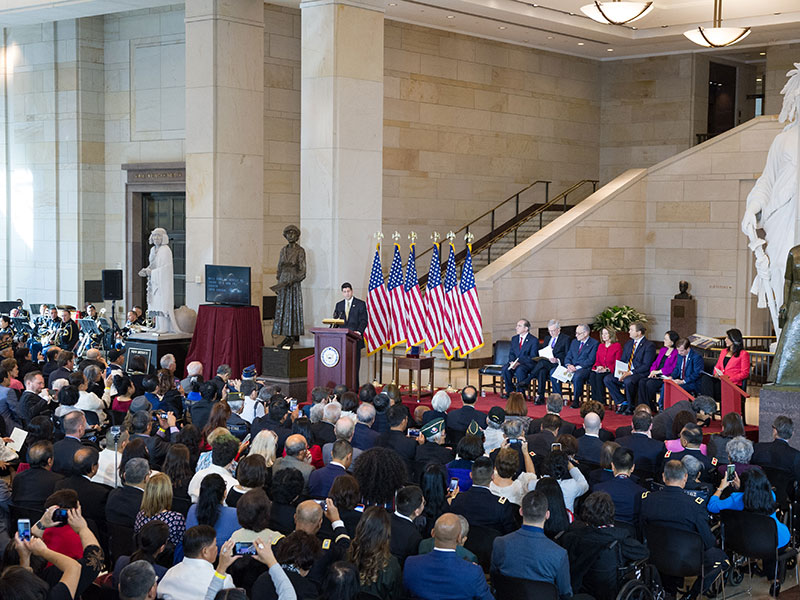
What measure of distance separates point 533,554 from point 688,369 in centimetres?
792

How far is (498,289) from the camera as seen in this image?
1905 centimetres

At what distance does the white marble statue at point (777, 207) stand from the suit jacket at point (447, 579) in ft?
29.2

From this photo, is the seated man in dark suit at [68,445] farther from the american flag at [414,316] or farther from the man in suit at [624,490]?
the american flag at [414,316]

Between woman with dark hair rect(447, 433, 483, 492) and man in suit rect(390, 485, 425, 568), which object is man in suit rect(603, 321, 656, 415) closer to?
woman with dark hair rect(447, 433, 483, 492)

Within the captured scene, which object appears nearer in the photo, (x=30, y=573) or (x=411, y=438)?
(x=30, y=573)

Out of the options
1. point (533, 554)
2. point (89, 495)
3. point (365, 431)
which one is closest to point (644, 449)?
point (365, 431)

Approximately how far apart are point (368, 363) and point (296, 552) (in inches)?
412

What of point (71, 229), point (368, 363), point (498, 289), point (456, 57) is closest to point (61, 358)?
point (368, 363)

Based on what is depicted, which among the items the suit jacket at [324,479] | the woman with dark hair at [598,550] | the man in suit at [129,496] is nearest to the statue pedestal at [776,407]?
the woman with dark hair at [598,550]

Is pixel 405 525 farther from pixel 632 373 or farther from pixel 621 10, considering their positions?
pixel 621 10

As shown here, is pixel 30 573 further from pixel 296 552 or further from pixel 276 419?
pixel 276 419

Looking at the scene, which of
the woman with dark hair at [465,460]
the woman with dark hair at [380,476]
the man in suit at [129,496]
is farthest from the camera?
the woman with dark hair at [465,460]

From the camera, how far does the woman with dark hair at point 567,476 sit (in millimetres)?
7395

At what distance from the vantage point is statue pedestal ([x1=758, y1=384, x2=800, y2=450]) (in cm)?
1041
